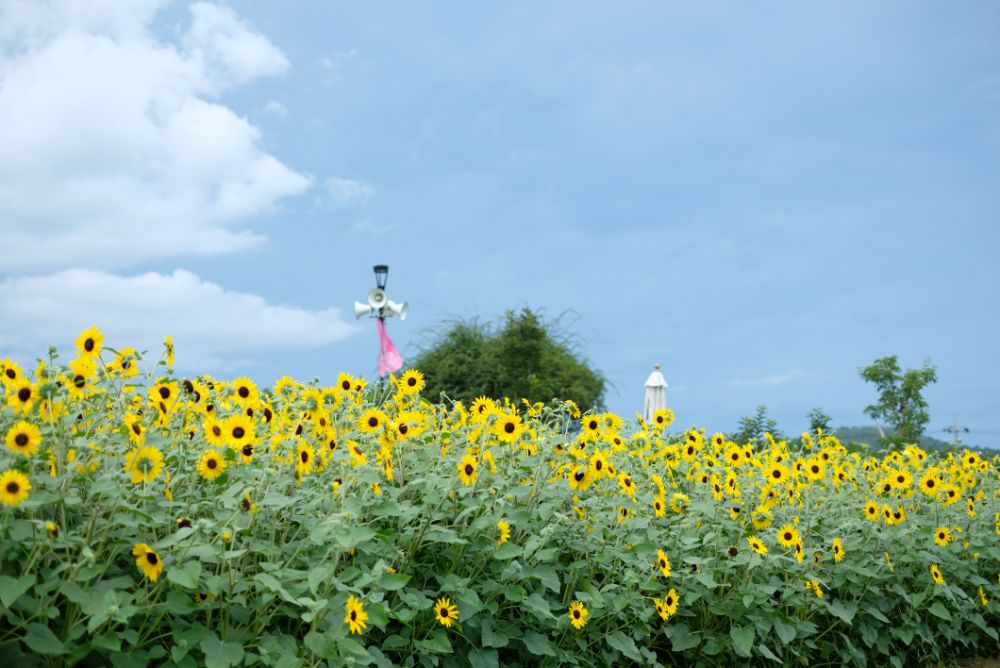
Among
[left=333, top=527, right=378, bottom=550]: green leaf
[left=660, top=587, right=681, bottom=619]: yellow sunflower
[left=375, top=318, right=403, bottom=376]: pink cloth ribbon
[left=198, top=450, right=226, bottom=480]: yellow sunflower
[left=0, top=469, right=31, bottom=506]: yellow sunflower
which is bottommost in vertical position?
[left=660, top=587, right=681, bottom=619]: yellow sunflower

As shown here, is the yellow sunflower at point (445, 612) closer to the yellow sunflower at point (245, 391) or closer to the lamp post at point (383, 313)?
the yellow sunflower at point (245, 391)

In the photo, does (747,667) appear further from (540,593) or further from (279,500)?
(279,500)

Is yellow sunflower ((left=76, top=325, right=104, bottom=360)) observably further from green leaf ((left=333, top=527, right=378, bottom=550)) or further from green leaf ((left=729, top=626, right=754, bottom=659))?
green leaf ((left=729, top=626, right=754, bottom=659))

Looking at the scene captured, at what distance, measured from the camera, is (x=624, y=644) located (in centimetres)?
346

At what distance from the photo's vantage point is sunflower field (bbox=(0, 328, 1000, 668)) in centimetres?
244

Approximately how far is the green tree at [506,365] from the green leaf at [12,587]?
48.9 feet

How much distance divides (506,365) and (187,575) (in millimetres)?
15760

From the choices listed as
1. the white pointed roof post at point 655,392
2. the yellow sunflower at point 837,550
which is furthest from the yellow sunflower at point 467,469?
the white pointed roof post at point 655,392

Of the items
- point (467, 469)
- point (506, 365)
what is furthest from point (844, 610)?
point (506, 365)

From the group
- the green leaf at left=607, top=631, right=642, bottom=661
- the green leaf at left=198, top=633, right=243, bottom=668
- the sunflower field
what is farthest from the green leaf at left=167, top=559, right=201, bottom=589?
the green leaf at left=607, top=631, right=642, bottom=661

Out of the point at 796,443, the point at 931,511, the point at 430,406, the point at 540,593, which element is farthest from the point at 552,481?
the point at 796,443

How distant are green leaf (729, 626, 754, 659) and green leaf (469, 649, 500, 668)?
1276 millimetres

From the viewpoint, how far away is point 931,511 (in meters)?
5.86

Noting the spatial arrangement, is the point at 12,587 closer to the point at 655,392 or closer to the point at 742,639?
the point at 742,639
